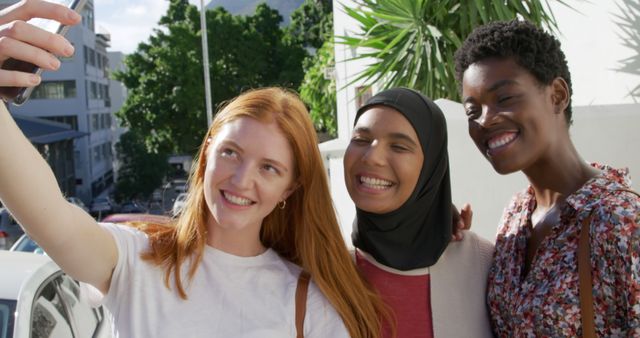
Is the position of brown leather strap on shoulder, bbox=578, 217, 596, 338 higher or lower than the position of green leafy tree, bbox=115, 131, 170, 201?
higher

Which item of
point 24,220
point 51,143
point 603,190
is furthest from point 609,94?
point 51,143

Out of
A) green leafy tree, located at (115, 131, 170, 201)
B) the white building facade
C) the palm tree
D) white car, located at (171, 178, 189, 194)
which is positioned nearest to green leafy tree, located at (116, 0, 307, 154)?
green leafy tree, located at (115, 131, 170, 201)

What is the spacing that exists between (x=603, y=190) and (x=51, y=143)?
133 feet

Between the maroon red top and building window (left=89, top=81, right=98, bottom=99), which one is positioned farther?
building window (left=89, top=81, right=98, bottom=99)

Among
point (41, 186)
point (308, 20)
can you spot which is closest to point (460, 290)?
point (41, 186)

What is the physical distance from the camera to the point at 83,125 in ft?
164

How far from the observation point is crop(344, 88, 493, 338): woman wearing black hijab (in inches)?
86.7

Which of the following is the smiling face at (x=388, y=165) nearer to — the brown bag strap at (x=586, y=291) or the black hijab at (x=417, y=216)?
the black hijab at (x=417, y=216)

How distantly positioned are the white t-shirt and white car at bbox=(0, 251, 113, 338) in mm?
777

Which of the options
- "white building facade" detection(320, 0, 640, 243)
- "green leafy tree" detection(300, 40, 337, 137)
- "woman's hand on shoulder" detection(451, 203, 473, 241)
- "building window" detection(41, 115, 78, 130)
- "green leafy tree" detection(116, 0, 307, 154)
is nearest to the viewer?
"woman's hand on shoulder" detection(451, 203, 473, 241)

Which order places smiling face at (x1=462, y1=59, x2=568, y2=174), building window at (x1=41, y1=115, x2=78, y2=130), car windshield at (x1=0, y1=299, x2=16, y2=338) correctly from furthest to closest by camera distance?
building window at (x1=41, y1=115, x2=78, y2=130) → car windshield at (x1=0, y1=299, x2=16, y2=338) → smiling face at (x1=462, y1=59, x2=568, y2=174)

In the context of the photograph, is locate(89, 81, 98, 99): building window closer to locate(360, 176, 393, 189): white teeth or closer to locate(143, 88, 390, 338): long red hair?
locate(143, 88, 390, 338): long red hair

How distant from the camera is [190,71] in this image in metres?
26.1

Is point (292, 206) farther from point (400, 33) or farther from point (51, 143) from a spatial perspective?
point (51, 143)
